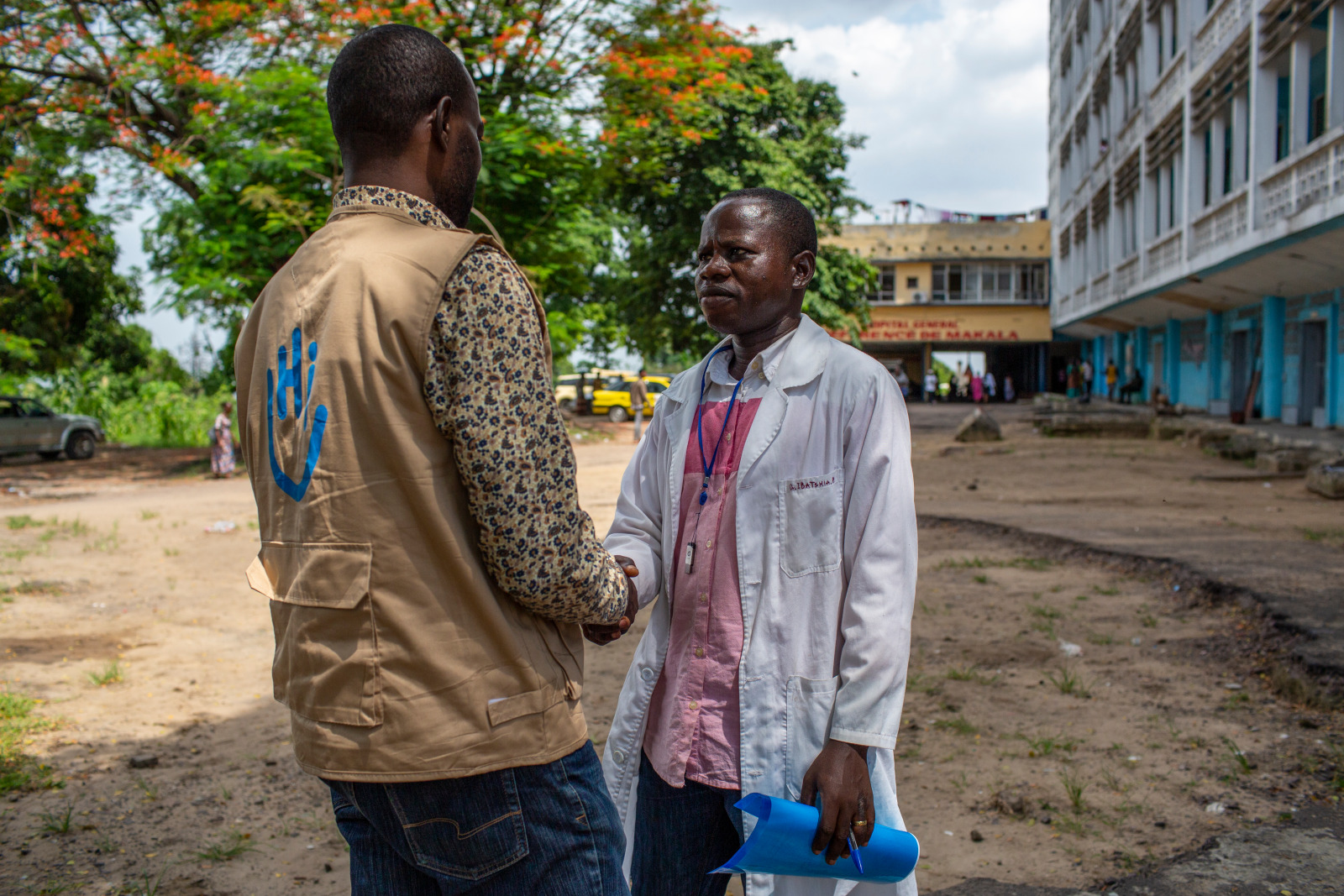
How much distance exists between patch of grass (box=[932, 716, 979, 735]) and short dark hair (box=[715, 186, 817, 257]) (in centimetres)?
268

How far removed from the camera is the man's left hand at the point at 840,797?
1757 millimetres

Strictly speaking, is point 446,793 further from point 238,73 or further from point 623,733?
point 238,73

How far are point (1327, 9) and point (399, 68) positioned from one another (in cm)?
1478

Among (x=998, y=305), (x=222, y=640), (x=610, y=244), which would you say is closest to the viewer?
(x=222, y=640)

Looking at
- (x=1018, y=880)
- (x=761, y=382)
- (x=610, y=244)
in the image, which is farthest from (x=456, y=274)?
(x=610, y=244)

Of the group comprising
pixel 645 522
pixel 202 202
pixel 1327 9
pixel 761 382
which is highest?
pixel 1327 9

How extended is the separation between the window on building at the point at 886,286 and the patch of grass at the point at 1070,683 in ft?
129

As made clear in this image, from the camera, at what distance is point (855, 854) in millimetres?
1750

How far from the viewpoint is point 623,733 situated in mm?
2084

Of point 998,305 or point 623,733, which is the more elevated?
point 998,305

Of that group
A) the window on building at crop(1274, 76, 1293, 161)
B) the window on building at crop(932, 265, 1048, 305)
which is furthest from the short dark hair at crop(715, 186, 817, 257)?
the window on building at crop(932, 265, 1048, 305)

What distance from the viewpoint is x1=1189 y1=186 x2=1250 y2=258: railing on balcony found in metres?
Result: 15.1

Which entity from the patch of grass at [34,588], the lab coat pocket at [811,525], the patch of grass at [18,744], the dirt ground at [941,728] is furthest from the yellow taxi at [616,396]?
the lab coat pocket at [811,525]

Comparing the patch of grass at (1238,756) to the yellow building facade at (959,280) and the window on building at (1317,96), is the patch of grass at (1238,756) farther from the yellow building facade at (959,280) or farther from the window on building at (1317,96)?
the yellow building facade at (959,280)
